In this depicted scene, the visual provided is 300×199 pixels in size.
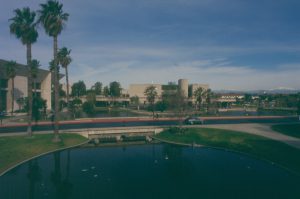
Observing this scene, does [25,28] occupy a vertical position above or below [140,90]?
above

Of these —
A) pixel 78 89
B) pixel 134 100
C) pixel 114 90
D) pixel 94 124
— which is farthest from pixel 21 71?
pixel 134 100

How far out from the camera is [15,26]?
128 ft

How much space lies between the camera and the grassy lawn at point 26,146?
3053cm

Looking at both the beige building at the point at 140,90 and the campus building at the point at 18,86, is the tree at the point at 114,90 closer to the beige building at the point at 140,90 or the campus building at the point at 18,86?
the beige building at the point at 140,90

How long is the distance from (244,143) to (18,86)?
82.2 meters

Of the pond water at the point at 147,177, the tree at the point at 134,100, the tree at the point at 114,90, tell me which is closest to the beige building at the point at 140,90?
the tree at the point at 134,100

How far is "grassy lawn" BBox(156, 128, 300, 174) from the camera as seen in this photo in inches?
1237

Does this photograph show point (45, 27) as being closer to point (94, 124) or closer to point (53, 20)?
point (53, 20)

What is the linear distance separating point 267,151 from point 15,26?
139 feet

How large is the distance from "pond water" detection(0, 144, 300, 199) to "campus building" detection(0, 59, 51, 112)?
58.4 metres

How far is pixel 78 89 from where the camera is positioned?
137m

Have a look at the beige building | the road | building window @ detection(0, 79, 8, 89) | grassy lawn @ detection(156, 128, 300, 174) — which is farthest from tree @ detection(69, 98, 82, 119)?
the beige building

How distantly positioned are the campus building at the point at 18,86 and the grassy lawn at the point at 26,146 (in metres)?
45.1

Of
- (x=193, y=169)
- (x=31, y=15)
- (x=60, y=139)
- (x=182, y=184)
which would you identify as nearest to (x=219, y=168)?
(x=193, y=169)
